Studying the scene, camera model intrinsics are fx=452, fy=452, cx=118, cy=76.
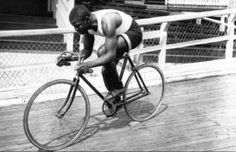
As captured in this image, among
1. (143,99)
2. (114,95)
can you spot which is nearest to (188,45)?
(143,99)

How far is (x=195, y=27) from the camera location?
42.0ft

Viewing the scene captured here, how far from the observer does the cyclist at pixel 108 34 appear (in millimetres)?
5094

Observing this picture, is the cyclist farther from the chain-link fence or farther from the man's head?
the chain-link fence

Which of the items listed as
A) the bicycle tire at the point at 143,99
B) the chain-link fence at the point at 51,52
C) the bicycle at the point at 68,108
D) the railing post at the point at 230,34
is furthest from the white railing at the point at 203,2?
the bicycle at the point at 68,108

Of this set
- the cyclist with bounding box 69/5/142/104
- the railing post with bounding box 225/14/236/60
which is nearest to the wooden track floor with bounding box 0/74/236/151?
the cyclist with bounding box 69/5/142/104

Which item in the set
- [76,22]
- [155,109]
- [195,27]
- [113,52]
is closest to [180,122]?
[155,109]

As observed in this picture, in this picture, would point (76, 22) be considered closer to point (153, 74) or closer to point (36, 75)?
point (153, 74)

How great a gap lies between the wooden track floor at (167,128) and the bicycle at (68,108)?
16cm

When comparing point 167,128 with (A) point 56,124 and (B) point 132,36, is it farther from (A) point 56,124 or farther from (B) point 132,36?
(A) point 56,124

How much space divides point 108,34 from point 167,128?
1614 mm

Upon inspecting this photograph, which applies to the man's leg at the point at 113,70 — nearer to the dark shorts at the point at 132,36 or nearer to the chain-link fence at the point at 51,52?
the dark shorts at the point at 132,36

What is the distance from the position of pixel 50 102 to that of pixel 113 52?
109 cm

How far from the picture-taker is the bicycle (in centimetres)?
525

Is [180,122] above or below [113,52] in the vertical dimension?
below
